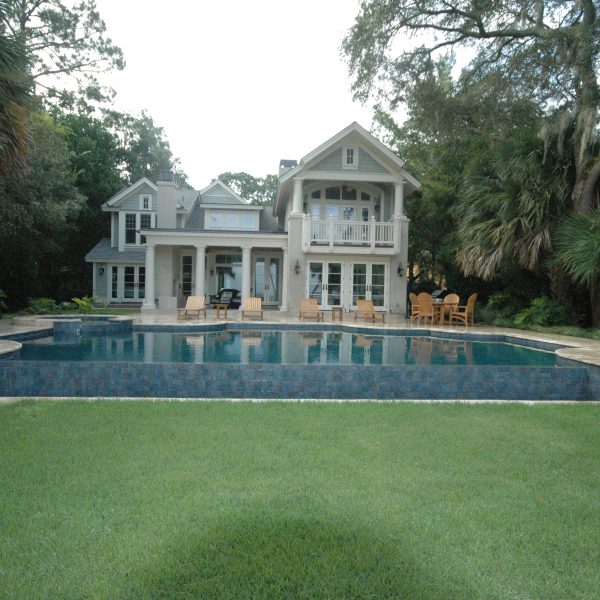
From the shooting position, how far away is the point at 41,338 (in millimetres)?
13070

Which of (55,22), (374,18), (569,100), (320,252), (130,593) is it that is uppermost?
(55,22)

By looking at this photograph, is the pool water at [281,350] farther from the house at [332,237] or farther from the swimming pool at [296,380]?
the house at [332,237]

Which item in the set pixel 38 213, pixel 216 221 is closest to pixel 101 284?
pixel 216 221

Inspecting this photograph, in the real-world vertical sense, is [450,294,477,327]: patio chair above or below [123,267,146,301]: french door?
below

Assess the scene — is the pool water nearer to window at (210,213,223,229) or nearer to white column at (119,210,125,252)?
window at (210,213,223,229)

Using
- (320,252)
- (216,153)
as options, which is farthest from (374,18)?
(216,153)

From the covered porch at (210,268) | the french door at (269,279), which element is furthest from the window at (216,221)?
the french door at (269,279)

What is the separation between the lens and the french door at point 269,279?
24.5 metres

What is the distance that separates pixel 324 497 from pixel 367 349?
8.66 meters

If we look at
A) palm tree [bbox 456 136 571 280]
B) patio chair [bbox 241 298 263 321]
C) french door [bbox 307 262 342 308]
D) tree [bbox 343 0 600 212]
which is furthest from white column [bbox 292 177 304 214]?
palm tree [bbox 456 136 571 280]

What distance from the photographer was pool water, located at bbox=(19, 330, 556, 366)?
10.2 meters

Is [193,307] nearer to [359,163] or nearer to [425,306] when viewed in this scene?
[425,306]

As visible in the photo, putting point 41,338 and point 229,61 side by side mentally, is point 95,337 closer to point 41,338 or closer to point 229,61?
point 41,338

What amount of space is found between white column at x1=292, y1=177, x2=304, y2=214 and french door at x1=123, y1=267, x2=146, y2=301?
31.6ft
